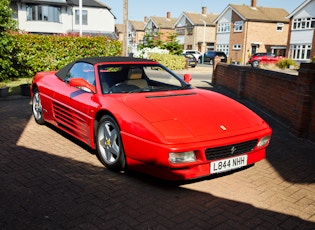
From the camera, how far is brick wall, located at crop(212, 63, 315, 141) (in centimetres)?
596

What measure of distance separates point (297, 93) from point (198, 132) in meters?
3.44

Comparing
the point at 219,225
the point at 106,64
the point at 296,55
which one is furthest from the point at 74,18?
the point at 219,225

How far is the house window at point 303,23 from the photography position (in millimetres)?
40188

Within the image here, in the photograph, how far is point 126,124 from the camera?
3.98 meters

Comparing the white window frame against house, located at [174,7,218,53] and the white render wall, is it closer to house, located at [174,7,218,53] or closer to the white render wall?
the white render wall

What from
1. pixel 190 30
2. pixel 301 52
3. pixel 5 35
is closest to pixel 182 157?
pixel 5 35

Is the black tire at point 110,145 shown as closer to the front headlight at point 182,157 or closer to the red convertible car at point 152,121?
the red convertible car at point 152,121

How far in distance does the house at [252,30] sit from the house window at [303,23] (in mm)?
7479

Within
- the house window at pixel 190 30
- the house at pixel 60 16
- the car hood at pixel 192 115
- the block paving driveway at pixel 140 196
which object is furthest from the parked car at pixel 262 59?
the car hood at pixel 192 115

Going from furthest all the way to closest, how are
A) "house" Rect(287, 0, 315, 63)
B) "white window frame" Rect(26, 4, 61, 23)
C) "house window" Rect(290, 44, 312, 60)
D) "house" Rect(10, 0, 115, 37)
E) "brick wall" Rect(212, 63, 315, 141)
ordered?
"house window" Rect(290, 44, 312, 60) < "house" Rect(287, 0, 315, 63) < "white window frame" Rect(26, 4, 61, 23) < "house" Rect(10, 0, 115, 37) < "brick wall" Rect(212, 63, 315, 141)

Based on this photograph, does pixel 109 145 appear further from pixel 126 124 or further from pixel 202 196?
pixel 202 196

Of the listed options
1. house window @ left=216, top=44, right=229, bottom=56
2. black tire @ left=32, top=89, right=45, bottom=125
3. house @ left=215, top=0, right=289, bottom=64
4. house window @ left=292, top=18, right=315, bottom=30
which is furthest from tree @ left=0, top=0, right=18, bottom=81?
house window @ left=216, top=44, right=229, bottom=56

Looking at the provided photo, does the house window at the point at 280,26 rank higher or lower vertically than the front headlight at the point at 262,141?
higher

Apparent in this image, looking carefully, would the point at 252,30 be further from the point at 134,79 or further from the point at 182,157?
the point at 182,157
